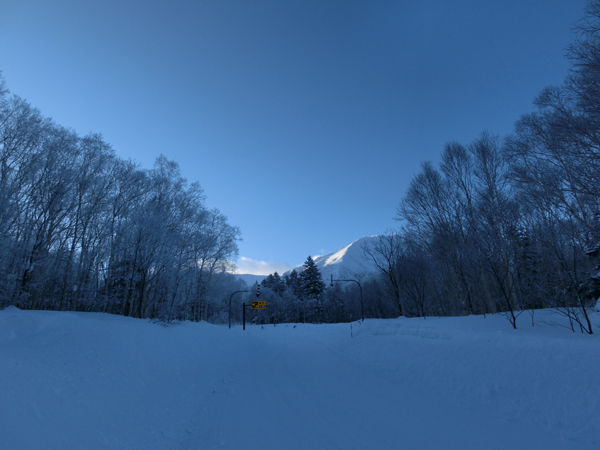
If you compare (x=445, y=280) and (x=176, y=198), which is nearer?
(x=176, y=198)

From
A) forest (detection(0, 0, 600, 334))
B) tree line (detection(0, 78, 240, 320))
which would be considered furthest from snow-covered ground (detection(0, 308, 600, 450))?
tree line (detection(0, 78, 240, 320))

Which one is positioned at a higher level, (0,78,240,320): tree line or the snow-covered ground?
(0,78,240,320): tree line

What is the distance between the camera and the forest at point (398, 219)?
11.0 m

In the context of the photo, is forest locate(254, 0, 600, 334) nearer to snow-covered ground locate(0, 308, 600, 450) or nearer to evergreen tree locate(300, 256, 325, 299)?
snow-covered ground locate(0, 308, 600, 450)

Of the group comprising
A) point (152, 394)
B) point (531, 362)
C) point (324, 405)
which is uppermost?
point (531, 362)

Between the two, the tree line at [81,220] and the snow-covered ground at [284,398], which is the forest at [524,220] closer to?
the snow-covered ground at [284,398]

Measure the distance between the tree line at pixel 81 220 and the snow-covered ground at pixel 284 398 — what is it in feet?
27.7

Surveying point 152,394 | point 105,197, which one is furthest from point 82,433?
point 105,197

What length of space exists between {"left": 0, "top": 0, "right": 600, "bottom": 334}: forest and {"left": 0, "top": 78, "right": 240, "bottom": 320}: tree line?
82 mm

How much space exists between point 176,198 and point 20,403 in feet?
66.3

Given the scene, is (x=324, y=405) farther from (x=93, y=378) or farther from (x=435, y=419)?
(x=93, y=378)

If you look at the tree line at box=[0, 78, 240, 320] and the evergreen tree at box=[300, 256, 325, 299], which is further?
the evergreen tree at box=[300, 256, 325, 299]

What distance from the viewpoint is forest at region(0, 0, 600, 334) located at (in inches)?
433

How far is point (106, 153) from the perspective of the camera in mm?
18766
